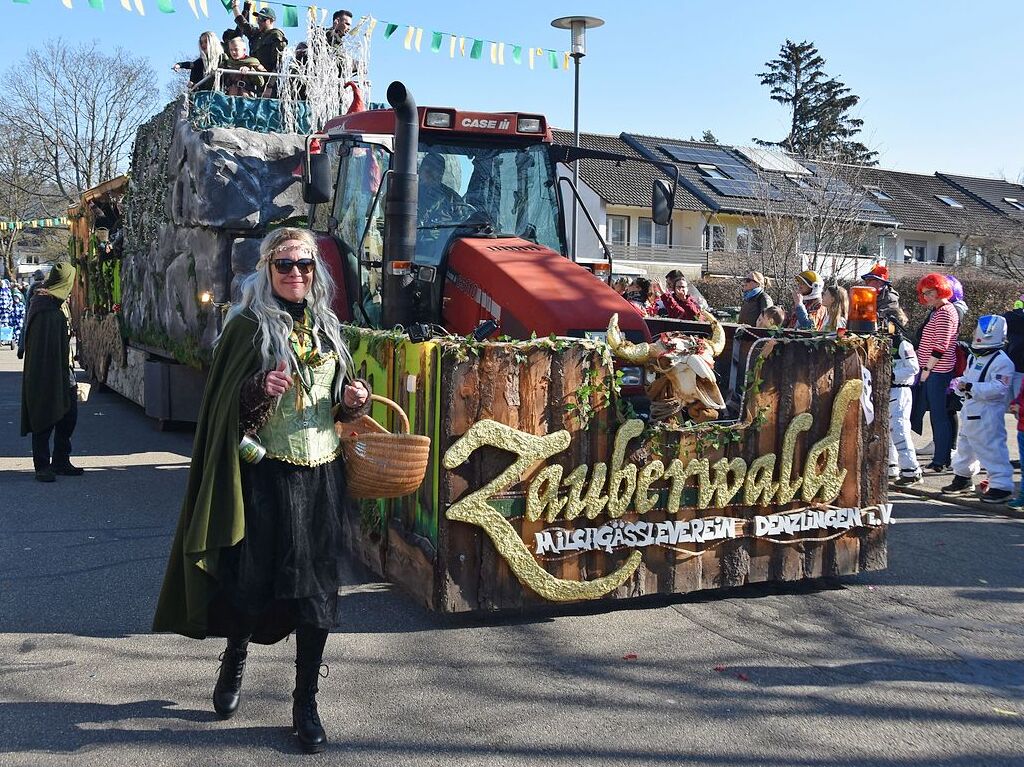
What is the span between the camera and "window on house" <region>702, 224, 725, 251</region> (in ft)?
143

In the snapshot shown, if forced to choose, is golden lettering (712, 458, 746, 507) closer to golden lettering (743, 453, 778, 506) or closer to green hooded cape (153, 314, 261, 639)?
golden lettering (743, 453, 778, 506)

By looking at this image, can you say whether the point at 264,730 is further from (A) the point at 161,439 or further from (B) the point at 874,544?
(A) the point at 161,439

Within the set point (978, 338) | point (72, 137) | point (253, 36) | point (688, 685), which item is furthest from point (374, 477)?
point (72, 137)

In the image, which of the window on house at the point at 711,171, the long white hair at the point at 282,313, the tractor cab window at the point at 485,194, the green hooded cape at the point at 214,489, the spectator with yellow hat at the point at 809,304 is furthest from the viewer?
the window on house at the point at 711,171

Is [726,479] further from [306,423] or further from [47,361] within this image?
[47,361]

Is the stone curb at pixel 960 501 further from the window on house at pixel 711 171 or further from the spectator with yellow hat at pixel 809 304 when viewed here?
the window on house at pixel 711 171

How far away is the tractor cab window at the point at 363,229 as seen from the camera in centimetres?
808

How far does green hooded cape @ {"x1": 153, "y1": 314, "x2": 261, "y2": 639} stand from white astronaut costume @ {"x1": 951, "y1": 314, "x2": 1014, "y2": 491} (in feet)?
23.2

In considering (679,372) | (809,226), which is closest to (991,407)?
(679,372)

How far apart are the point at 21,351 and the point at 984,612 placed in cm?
847

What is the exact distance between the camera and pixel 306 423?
3.98 meters

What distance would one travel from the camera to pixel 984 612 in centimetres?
584

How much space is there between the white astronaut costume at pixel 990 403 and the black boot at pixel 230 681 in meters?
7.02

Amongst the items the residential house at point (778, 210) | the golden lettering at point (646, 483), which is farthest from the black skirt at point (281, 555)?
the residential house at point (778, 210)
